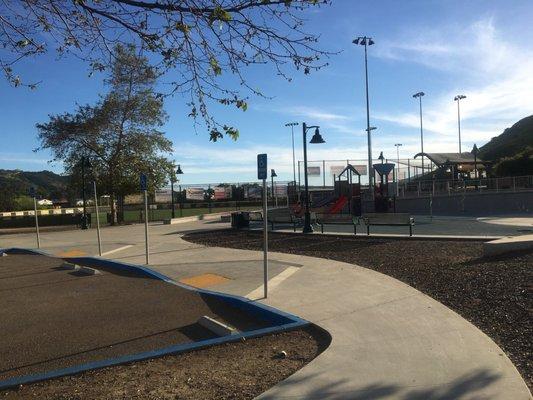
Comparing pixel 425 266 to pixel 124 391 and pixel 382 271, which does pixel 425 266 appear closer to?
pixel 382 271

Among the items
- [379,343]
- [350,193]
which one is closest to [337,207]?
[350,193]

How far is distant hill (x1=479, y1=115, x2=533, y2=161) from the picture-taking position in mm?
131875

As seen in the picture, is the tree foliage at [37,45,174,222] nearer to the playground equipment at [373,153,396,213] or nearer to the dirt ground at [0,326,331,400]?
the playground equipment at [373,153,396,213]

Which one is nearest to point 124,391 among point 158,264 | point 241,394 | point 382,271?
point 241,394

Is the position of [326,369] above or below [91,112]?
below

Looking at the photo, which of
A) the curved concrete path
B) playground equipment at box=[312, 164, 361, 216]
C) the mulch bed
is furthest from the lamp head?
the curved concrete path

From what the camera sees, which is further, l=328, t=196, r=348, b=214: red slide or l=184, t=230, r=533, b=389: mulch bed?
l=328, t=196, r=348, b=214: red slide

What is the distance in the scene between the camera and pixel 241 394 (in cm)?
464

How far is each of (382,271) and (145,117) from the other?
26.7 metres

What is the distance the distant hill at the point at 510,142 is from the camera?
13188 cm

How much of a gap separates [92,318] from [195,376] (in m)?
3.27

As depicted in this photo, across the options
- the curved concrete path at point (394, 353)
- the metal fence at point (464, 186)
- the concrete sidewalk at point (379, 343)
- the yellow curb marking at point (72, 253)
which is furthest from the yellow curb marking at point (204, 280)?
the metal fence at point (464, 186)

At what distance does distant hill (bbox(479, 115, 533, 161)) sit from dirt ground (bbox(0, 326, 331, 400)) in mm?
120629

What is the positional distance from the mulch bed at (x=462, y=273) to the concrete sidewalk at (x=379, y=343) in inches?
11.2
